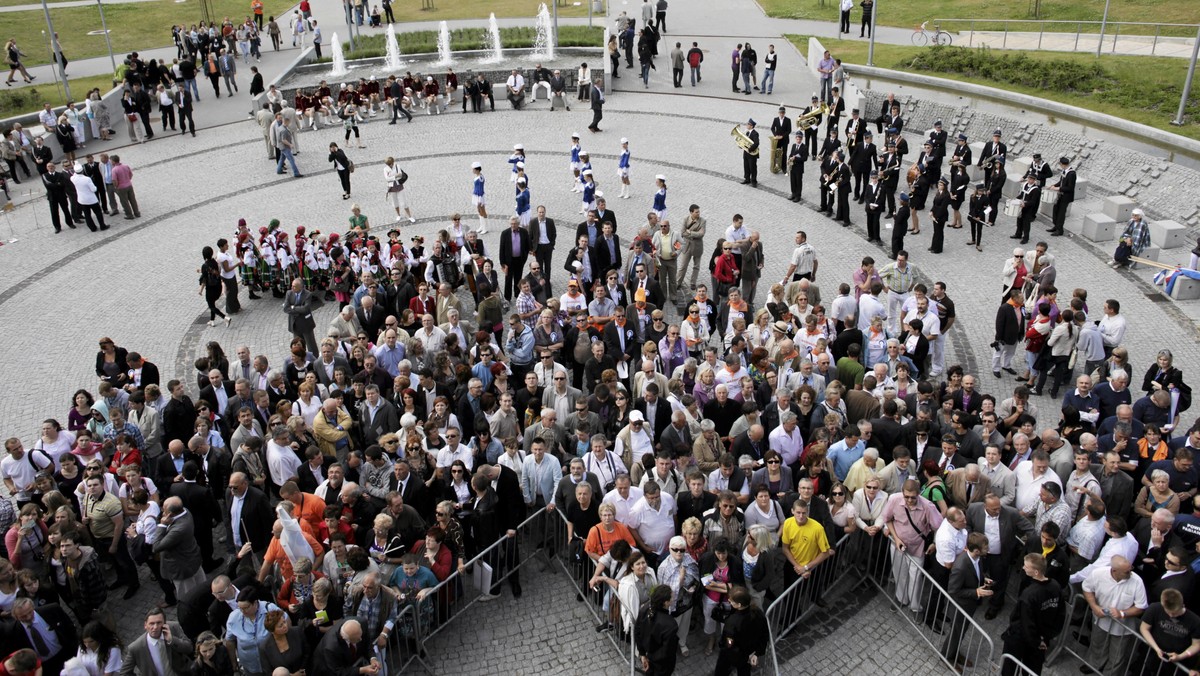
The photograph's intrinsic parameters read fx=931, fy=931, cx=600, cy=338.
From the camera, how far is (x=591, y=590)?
32.4ft

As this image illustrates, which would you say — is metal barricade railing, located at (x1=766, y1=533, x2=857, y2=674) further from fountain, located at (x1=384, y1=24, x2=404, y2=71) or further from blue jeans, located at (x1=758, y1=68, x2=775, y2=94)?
fountain, located at (x1=384, y1=24, x2=404, y2=71)

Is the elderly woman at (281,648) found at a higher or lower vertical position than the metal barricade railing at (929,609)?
higher

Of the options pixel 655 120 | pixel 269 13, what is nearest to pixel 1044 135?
pixel 655 120

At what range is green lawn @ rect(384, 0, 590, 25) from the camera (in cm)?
4459

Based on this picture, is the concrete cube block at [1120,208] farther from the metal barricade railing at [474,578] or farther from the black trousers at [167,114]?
the black trousers at [167,114]

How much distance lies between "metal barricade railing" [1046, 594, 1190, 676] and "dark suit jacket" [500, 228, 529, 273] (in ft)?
34.9

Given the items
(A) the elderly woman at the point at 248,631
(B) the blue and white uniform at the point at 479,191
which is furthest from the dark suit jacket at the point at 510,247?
(A) the elderly woman at the point at 248,631

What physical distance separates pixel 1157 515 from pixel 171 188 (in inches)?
909

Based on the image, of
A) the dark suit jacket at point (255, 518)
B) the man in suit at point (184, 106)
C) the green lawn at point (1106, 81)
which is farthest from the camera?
the man in suit at point (184, 106)

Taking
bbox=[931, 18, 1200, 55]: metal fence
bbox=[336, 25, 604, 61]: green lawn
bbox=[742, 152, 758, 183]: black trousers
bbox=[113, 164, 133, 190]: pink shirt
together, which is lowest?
bbox=[742, 152, 758, 183]: black trousers

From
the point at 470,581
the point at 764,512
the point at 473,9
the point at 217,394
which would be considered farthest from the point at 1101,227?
the point at 473,9

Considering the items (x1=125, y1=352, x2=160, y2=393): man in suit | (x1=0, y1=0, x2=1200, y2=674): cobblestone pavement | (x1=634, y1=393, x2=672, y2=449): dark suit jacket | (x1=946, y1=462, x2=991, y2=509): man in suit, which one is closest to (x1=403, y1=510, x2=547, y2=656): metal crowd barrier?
(x1=0, y1=0, x2=1200, y2=674): cobblestone pavement

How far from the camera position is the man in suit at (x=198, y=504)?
9898mm

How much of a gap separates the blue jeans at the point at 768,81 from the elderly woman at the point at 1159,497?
77.4 feet
